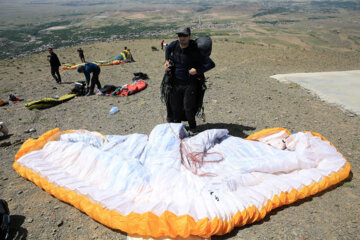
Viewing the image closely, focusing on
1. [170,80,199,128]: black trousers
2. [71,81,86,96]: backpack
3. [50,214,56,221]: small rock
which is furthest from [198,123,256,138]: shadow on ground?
[71,81,86,96]: backpack

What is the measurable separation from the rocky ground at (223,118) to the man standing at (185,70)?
1.10 metres

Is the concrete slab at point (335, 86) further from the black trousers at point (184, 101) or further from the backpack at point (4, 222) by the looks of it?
the backpack at point (4, 222)

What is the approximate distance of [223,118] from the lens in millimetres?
5293

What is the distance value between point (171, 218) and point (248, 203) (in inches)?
34.3

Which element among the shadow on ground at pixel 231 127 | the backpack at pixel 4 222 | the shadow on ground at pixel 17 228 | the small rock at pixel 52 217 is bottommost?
the shadow on ground at pixel 17 228

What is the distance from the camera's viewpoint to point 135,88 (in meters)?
7.39

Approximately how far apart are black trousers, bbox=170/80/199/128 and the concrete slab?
4.02m

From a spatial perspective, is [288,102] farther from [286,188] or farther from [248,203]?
[248,203]

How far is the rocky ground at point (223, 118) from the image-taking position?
250 cm

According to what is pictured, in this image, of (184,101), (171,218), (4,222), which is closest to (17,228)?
(4,222)

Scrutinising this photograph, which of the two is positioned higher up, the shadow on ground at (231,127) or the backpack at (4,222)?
the backpack at (4,222)

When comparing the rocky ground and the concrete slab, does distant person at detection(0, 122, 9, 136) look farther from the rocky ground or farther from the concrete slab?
the concrete slab

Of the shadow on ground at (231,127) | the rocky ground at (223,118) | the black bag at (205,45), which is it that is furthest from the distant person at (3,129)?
the black bag at (205,45)

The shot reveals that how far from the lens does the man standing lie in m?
3.54
